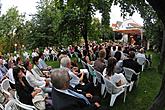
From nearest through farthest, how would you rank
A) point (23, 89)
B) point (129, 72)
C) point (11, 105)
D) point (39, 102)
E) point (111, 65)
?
point (11, 105), point (39, 102), point (23, 89), point (111, 65), point (129, 72)

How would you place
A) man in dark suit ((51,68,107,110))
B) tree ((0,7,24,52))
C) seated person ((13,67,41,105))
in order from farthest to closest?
tree ((0,7,24,52)) → seated person ((13,67,41,105)) → man in dark suit ((51,68,107,110))

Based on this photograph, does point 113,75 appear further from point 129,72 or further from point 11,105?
point 11,105

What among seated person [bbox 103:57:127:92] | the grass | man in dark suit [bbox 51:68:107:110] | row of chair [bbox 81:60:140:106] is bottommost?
the grass

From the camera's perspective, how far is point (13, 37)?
169 ft

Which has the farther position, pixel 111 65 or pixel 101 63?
pixel 101 63

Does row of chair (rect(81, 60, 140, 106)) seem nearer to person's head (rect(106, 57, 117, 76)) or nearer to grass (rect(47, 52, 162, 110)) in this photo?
person's head (rect(106, 57, 117, 76))

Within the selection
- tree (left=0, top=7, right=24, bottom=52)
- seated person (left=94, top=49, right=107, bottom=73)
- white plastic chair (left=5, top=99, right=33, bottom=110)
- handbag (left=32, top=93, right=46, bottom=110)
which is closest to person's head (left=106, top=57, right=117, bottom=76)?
seated person (left=94, top=49, right=107, bottom=73)

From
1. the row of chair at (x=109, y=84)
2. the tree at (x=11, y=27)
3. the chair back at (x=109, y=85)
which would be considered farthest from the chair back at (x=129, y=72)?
the tree at (x=11, y=27)

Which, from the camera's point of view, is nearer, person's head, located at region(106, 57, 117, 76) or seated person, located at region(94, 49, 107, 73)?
person's head, located at region(106, 57, 117, 76)

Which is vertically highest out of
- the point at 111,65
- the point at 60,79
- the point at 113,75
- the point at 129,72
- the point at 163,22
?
the point at 163,22

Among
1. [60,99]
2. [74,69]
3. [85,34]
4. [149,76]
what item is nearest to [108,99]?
[74,69]

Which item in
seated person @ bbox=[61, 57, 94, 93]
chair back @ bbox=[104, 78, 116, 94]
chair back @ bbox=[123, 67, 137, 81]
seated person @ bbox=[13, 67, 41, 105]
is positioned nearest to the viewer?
seated person @ bbox=[13, 67, 41, 105]

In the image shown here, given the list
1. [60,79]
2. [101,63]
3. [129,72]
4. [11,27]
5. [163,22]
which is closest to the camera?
[60,79]

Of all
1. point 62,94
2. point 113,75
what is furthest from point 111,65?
point 62,94
